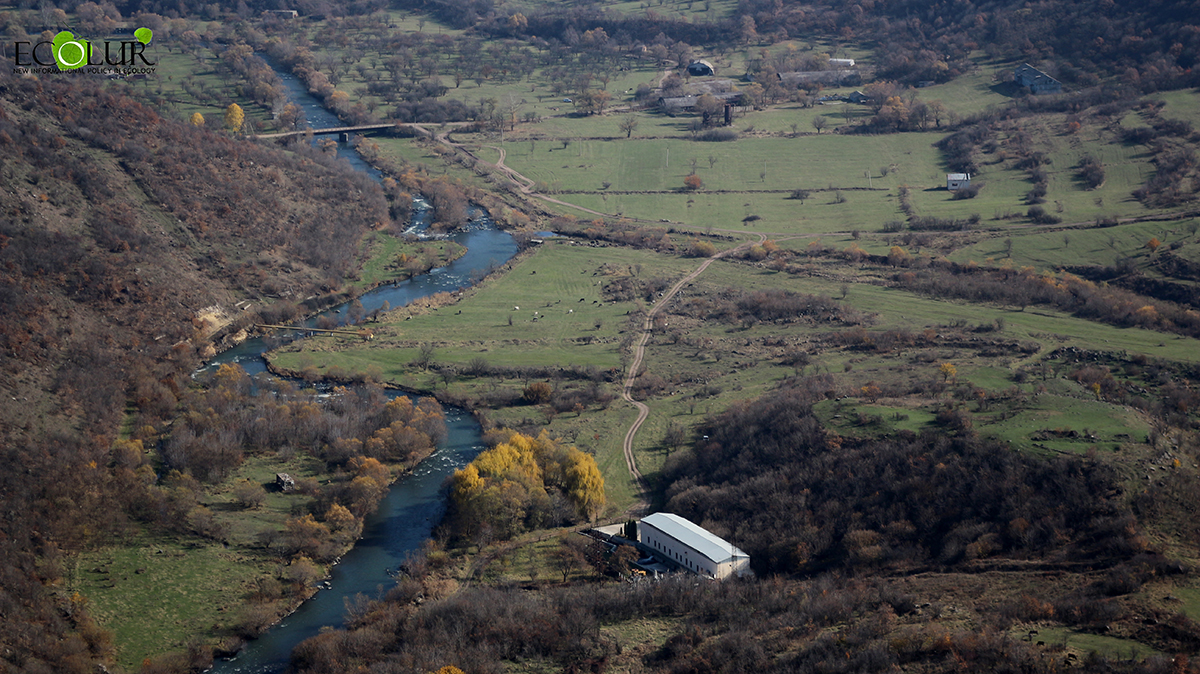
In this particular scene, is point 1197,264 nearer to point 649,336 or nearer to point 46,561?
point 649,336

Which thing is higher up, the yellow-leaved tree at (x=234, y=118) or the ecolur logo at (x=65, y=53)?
the ecolur logo at (x=65, y=53)

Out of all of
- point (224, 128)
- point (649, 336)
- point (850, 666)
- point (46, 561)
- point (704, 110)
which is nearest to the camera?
point (850, 666)

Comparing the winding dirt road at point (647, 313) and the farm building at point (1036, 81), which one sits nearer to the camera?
the winding dirt road at point (647, 313)

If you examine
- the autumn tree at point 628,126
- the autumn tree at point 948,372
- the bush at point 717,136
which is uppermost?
the autumn tree at point 948,372

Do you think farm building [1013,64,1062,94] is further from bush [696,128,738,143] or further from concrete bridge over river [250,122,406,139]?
concrete bridge over river [250,122,406,139]

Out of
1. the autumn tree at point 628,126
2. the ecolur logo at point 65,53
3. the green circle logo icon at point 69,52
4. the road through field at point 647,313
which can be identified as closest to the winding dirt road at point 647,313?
the road through field at point 647,313

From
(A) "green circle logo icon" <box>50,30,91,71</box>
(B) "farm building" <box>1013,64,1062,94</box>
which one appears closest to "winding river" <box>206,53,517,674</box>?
(A) "green circle logo icon" <box>50,30,91,71</box>

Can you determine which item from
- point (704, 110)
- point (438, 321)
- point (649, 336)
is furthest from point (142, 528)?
point (704, 110)

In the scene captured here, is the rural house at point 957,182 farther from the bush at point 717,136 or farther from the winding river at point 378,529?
the winding river at point 378,529
